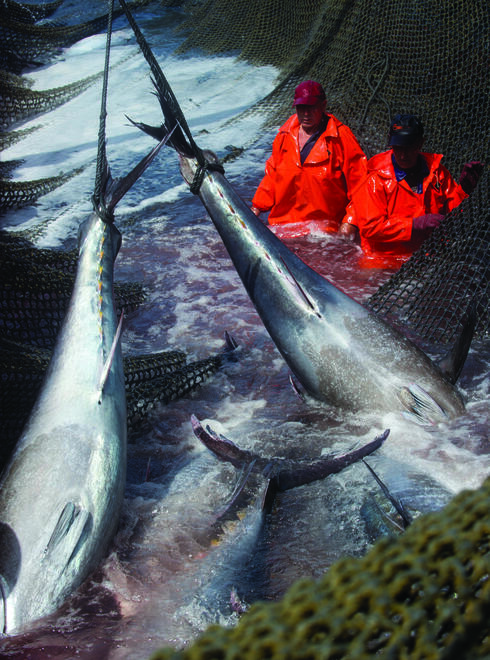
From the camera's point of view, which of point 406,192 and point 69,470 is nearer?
point 69,470

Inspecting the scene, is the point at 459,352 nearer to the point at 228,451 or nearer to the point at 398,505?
the point at 398,505

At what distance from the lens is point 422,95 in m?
7.21

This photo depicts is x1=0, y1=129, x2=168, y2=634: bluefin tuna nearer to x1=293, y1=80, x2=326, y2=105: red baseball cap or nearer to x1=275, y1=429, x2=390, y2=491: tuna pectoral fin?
x1=275, y1=429, x2=390, y2=491: tuna pectoral fin

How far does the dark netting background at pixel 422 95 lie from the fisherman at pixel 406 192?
547mm

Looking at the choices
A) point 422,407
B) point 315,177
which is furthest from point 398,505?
point 315,177

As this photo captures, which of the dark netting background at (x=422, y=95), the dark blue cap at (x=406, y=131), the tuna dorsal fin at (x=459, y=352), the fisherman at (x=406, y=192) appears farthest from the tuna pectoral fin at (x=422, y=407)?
the dark blue cap at (x=406, y=131)

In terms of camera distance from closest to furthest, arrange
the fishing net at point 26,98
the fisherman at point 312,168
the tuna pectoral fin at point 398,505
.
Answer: the tuna pectoral fin at point 398,505 → the fisherman at point 312,168 → the fishing net at point 26,98

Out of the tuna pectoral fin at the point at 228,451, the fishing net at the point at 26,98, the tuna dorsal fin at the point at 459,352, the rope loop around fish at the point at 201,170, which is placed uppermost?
the rope loop around fish at the point at 201,170

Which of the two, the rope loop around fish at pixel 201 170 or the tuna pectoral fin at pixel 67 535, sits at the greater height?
the rope loop around fish at pixel 201 170

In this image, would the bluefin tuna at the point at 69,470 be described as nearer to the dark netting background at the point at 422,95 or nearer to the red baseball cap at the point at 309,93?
the dark netting background at the point at 422,95

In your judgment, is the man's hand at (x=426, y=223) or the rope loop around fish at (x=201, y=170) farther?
the man's hand at (x=426, y=223)

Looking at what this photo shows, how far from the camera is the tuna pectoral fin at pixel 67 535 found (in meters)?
2.78

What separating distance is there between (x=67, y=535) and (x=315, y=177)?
4776 mm

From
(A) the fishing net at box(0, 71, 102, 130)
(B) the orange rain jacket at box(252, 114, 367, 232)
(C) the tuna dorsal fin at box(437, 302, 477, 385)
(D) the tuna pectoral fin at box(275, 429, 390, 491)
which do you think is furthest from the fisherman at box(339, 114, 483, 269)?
(A) the fishing net at box(0, 71, 102, 130)
